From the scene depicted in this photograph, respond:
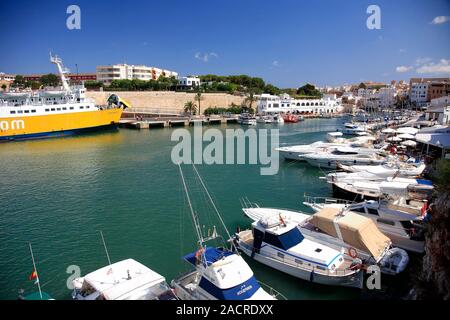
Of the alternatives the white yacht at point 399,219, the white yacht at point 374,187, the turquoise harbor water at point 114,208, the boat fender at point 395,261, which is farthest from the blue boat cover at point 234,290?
the white yacht at point 374,187

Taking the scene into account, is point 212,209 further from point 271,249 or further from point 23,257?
point 23,257

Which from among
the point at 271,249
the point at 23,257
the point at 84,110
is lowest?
the point at 23,257

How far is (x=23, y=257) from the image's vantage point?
13023 millimetres

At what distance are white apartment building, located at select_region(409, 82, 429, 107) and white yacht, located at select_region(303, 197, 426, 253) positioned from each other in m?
85.9

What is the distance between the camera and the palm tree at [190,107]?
253 ft

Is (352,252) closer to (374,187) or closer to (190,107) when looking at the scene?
(374,187)

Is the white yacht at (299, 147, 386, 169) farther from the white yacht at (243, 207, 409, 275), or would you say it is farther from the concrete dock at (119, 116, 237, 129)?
the concrete dock at (119, 116, 237, 129)

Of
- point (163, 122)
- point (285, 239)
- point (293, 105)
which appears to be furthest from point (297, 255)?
point (293, 105)

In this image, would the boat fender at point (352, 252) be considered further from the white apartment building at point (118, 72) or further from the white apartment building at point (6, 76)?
the white apartment building at point (6, 76)

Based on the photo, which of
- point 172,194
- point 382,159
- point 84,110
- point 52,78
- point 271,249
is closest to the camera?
point 271,249

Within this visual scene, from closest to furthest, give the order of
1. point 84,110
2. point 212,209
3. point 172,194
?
Result: point 212,209 → point 172,194 → point 84,110
